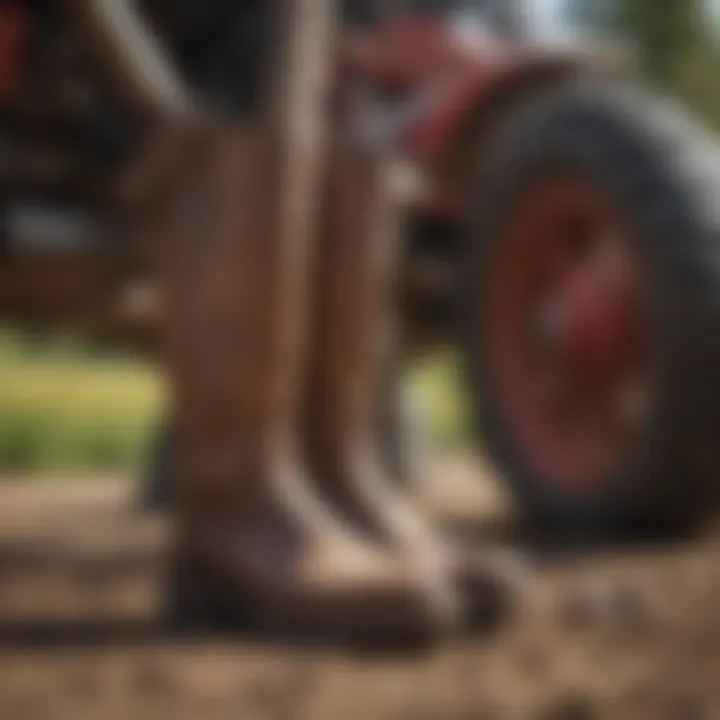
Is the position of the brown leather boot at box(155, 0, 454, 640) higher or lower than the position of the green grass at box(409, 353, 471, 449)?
lower

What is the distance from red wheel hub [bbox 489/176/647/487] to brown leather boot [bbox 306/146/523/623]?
1.70ft

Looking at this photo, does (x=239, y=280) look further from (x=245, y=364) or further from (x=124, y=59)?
(x=124, y=59)

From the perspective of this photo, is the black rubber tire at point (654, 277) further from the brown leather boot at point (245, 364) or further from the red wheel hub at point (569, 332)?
the brown leather boot at point (245, 364)

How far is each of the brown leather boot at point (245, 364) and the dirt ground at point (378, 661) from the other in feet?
0.18

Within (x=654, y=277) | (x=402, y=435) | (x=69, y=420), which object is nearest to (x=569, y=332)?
(x=654, y=277)

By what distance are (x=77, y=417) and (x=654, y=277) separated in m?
1.88

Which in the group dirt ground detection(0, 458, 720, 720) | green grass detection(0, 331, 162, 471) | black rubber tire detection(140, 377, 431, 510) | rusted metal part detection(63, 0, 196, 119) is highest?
green grass detection(0, 331, 162, 471)

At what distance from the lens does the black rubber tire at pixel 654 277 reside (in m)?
1.48

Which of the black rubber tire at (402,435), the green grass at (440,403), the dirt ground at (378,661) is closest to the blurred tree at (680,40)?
the green grass at (440,403)

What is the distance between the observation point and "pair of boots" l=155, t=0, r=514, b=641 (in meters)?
0.97

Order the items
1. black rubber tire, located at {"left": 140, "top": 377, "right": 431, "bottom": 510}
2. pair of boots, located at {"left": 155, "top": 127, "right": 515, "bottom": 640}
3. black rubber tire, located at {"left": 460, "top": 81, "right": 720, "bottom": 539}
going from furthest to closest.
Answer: black rubber tire, located at {"left": 140, "top": 377, "right": 431, "bottom": 510} → black rubber tire, located at {"left": 460, "top": 81, "right": 720, "bottom": 539} → pair of boots, located at {"left": 155, "top": 127, "right": 515, "bottom": 640}

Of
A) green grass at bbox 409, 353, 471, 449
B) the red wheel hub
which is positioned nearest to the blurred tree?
green grass at bbox 409, 353, 471, 449

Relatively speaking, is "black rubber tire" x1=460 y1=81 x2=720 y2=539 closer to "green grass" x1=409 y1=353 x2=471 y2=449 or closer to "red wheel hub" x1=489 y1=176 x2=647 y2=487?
"red wheel hub" x1=489 y1=176 x2=647 y2=487

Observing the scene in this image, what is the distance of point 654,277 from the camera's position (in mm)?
1507
